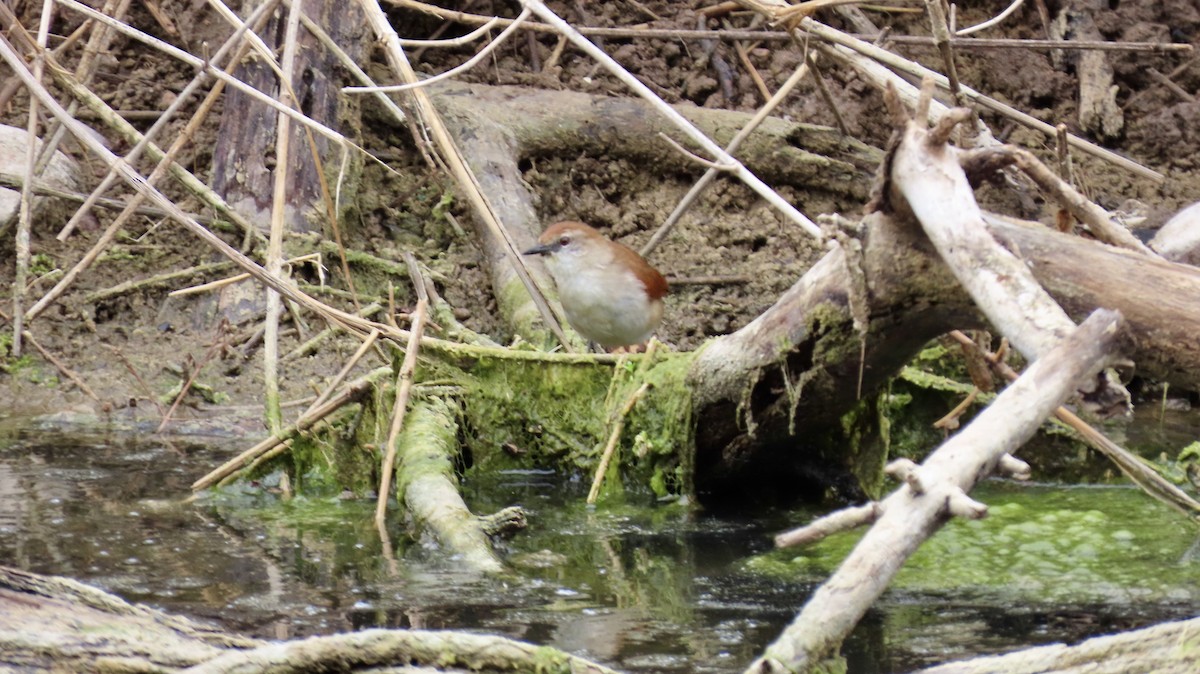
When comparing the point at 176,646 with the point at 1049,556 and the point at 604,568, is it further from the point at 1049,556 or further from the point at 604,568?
the point at 1049,556

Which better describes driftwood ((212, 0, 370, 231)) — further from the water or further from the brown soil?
the water

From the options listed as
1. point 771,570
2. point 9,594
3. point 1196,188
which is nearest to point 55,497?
point 9,594

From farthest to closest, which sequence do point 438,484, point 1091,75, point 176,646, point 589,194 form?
point 1091,75 → point 589,194 → point 438,484 → point 176,646

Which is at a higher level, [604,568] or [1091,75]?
[1091,75]

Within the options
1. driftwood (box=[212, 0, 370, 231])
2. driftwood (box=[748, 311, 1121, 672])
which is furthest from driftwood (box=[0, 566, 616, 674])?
driftwood (box=[212, 0, 370, 231])

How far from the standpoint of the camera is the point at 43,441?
6.19 metres

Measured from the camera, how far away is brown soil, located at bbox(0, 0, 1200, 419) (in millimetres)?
7145

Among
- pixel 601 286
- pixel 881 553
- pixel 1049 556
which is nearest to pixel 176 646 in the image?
pixel 881 553

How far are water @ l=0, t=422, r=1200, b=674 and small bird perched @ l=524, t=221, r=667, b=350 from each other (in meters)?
1.06

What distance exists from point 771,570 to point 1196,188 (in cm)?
571

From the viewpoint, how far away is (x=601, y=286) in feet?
21.3

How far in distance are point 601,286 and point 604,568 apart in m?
2.22

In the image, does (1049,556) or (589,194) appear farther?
(589,194)

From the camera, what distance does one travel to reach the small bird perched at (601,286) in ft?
21.4
